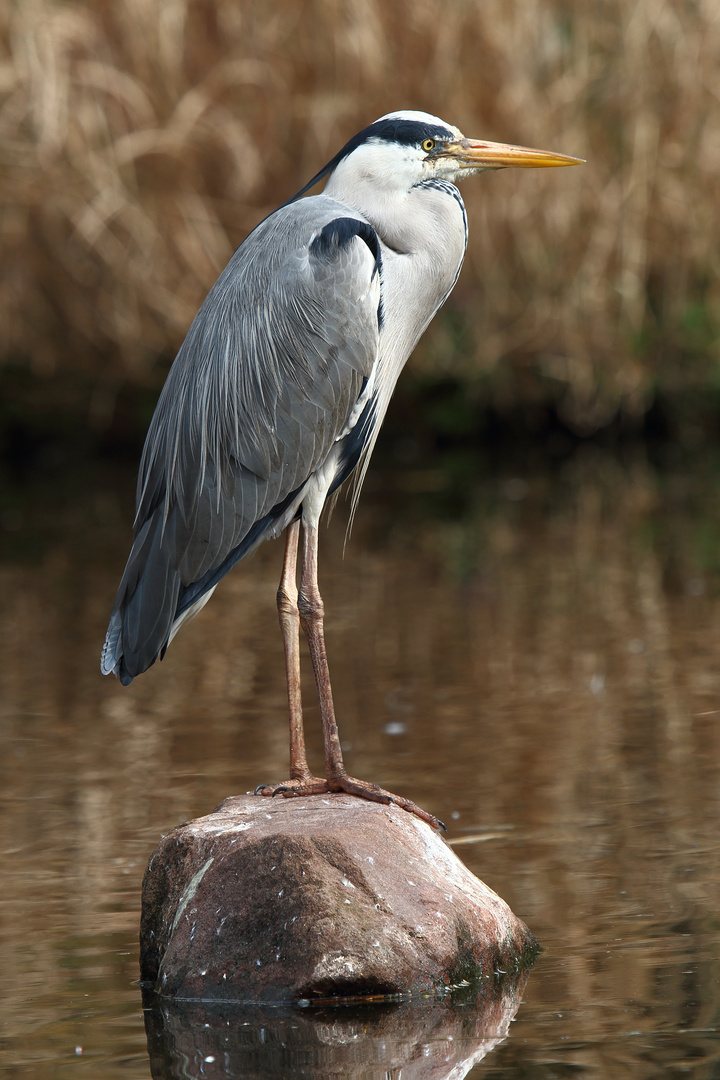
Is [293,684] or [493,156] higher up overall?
[493,156]

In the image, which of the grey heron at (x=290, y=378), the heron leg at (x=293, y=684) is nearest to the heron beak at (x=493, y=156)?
the grey heron at (x=290, y=378)

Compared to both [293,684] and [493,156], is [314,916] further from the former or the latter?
[493,156]

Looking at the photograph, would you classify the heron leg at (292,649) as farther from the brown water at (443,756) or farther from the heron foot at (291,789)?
the brown water at (443,756)

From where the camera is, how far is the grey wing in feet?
14.7

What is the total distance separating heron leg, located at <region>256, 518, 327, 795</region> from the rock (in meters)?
0.46

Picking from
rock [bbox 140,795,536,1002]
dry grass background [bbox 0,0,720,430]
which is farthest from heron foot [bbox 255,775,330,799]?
dry grass background [bbox 0,0,720,430]

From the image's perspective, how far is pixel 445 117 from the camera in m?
11.7

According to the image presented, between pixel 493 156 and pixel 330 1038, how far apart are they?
2660mm

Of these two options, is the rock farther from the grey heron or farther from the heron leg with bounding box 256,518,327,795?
the grey heron

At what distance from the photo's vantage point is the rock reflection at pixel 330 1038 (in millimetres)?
3193

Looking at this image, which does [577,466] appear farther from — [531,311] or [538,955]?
[538,955]

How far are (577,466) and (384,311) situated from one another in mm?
7844

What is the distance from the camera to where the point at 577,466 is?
40.3 feet

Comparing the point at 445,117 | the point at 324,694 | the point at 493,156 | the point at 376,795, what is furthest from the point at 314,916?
the point at 445,117
